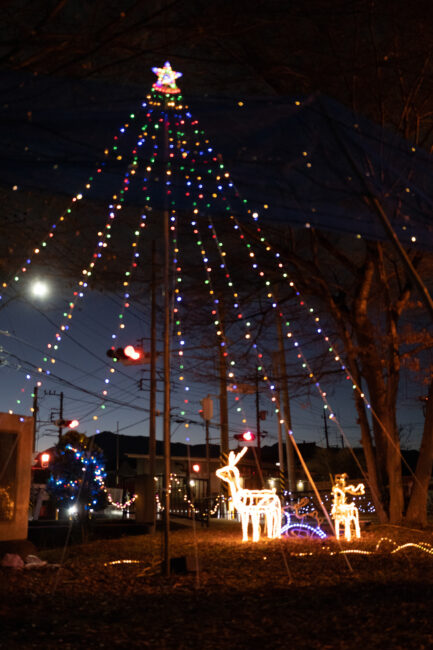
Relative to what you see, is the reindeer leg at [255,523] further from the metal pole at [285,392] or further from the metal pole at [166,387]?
the metal pole at [166,387]

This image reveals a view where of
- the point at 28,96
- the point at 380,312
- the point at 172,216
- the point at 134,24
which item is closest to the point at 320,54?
the point at 134,24

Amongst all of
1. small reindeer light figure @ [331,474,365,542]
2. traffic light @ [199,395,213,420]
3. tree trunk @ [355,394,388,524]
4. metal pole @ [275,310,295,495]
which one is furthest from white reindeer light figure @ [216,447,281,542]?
traffic light @ [199,395,213,420]

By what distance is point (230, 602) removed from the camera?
509cm

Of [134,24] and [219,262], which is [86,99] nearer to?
[134,24]

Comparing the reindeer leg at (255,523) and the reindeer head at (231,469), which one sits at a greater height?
the reindeer head at (231,469)

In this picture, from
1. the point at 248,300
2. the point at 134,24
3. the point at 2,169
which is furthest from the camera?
the point at 248,300

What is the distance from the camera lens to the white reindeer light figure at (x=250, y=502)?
10289 millimetres

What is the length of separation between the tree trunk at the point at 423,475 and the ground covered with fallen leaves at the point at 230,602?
8.32 ft

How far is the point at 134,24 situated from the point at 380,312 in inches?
342

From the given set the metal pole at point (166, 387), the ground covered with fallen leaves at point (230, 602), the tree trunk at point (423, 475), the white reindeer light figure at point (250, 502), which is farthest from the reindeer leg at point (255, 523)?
the metal pole at point (166, 387)

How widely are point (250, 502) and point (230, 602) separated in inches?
216

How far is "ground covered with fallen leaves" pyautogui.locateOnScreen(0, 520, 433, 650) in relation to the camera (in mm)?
3955

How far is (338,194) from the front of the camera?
5.64 m

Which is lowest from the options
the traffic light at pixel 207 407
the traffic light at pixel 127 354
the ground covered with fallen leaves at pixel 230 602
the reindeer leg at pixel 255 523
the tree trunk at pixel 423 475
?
the ground covered with fallen leaves at pixel 230 602
